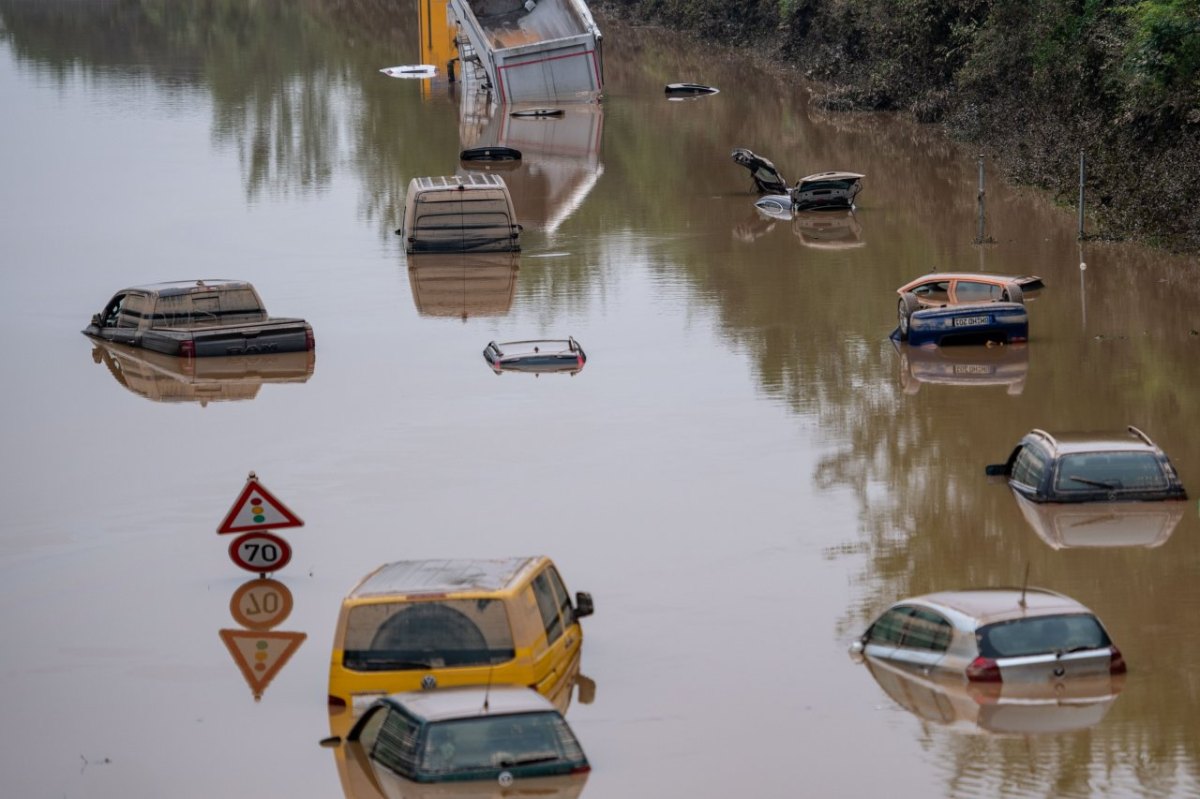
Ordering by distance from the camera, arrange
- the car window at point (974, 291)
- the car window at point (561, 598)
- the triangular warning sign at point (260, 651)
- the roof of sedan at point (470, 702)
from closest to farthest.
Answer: the roof of sedan at point (470, 702) < the car window at point (561, 598) < the triangular warning sign at point (260, 651) < the car window at point (974, 291)

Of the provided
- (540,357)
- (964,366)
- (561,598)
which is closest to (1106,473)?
(561,598)

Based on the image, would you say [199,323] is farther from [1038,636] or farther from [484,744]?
[484,744]

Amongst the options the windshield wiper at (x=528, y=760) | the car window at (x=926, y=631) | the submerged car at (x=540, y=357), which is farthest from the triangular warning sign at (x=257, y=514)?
the submerged car at (x=540, y=357)

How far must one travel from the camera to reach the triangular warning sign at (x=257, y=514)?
76.9 feet

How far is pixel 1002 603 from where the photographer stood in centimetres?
2002

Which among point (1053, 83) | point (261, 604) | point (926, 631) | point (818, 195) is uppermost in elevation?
point (1053, 83)

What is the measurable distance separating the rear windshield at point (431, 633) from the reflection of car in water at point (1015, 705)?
4.30 meters

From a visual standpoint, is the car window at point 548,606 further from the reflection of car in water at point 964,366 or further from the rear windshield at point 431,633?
the reflection of car in water at point 964,366

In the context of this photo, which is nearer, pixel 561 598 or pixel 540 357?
pixel 561 598

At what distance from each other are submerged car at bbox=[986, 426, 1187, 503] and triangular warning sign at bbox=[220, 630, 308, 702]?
10630 millimetres

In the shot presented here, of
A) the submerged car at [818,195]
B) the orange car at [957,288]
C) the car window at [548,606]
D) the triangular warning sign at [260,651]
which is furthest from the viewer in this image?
the submerged car at [818,195]

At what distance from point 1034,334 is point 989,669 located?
22.1 meters

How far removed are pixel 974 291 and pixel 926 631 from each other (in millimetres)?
21077

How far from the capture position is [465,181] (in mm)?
53219
